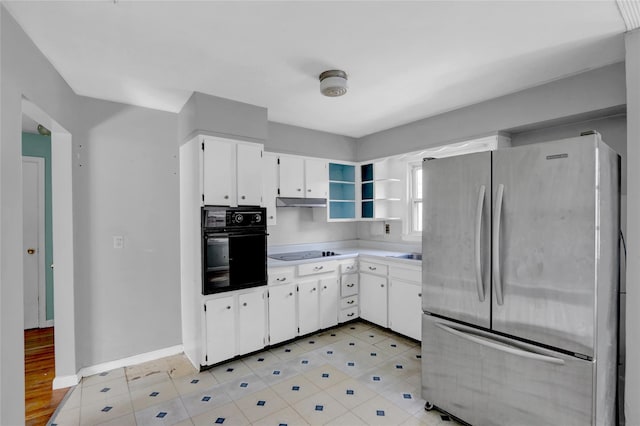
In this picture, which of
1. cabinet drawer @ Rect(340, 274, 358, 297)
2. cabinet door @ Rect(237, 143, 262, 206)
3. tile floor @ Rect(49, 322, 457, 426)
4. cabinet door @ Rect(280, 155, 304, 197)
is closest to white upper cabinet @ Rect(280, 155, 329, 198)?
cabinet door @ Rect(280, 155, 304, 197)

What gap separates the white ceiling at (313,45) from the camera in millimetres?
1733

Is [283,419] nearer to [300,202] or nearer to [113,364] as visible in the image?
[113,364]

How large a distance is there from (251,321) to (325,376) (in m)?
0.91

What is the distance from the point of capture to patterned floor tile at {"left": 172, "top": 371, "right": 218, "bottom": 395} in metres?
2.66

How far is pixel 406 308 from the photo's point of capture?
3539 mm

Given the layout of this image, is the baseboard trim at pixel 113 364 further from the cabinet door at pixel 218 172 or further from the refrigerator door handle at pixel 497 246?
the refrigerator door handle at pixel 497 246

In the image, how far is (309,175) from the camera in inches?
161

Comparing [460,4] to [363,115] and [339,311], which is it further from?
[339,311]

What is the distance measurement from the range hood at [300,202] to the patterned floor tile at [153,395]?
2.08m

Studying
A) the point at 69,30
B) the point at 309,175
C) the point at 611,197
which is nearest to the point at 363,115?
the point at 309,175

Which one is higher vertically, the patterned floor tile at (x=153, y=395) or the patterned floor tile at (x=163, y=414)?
the patterned floor tile at (x=163, y=414)

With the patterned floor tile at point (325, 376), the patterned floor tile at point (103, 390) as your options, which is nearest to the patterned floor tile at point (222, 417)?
the patterned floor tile at point (325, 376)

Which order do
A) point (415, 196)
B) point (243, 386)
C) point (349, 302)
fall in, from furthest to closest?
point (415, 196)
point (349, 302)
point (243, 386)

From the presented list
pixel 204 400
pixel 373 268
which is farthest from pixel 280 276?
pixel 204 400
